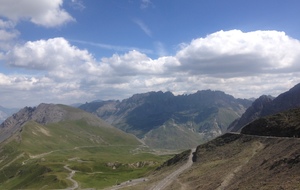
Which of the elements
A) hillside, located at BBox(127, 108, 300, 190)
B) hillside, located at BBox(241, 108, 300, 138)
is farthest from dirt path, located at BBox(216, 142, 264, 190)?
hillside, located at BBox(241, 108, 300, 138)

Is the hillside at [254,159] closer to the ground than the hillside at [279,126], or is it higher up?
closer to the ground

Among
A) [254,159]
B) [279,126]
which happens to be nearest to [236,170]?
[254,159]

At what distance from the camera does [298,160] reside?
7156cm

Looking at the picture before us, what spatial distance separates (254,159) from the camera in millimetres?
96312

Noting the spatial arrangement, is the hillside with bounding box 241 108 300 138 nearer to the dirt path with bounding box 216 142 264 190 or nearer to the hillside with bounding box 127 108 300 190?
the hillside with bounding box 127 108 300 190

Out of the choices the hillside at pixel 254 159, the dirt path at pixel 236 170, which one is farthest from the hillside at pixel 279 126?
the dirt path at pixel 236 170

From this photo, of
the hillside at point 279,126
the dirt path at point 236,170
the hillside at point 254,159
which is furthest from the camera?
the hillside at point 279,126

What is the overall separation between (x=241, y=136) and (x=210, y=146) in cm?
1820

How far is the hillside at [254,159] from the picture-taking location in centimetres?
7006

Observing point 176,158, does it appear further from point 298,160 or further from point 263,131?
point 298,160

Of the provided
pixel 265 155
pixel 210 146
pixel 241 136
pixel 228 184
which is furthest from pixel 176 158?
pixel 228 184

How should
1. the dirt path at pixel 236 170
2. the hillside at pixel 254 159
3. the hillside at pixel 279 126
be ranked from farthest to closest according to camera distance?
1. the hillside at pixel 279 126
2. the dirt path at pixel 236 170
3. the hillside at pixel 254 159

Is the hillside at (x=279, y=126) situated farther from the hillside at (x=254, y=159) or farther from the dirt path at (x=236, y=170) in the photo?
the dirt path at (x=236, y=170)

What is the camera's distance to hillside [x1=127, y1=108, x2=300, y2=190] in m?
70.1
